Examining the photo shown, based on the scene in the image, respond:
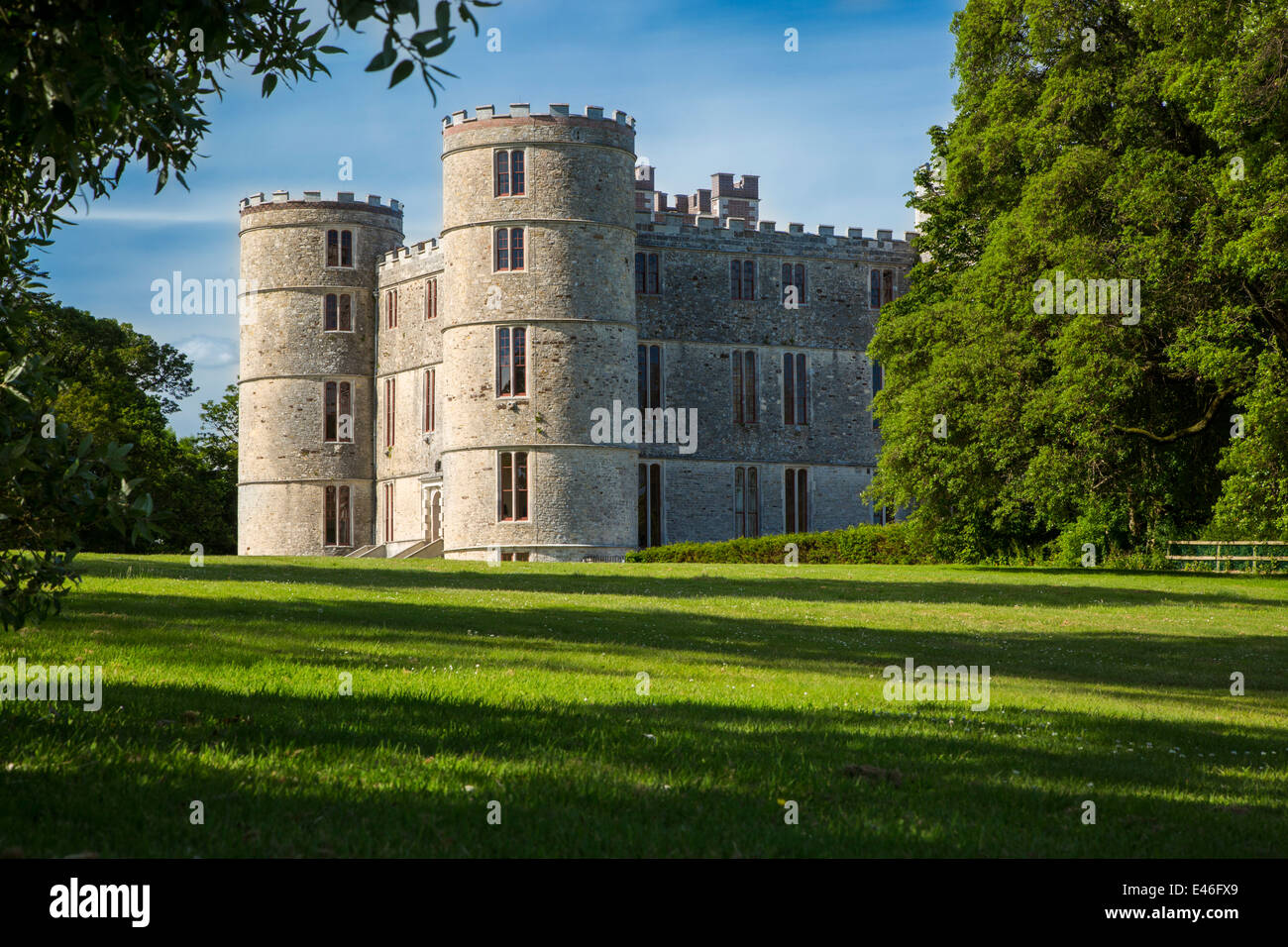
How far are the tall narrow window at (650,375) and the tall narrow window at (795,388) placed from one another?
4.52 m

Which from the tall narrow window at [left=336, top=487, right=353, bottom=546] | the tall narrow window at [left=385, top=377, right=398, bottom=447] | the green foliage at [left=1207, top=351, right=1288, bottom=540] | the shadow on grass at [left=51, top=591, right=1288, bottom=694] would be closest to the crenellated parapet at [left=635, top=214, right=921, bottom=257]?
the tall narrow window at [left=385, top=377, right=398, bottom=447]

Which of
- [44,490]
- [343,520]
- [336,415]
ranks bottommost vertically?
[343,520]

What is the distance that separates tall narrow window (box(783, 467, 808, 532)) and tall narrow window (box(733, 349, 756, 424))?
7.58 feet

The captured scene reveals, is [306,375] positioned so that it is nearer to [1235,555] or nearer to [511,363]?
[511,363]

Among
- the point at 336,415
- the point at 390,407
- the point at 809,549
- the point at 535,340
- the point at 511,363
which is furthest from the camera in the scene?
the point at 336,415

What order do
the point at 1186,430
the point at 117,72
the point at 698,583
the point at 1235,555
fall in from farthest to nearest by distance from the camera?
1. the point at 1235,555
2. the point at 1186,430
3. the point at 698,583
4. the point at 117,72

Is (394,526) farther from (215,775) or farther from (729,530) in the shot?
(215,775)

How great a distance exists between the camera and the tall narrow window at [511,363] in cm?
3678

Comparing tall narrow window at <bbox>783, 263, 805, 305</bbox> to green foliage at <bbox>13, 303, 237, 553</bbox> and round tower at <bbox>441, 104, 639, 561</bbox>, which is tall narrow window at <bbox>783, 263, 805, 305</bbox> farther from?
green foliage at <bbox>13, 303, 237, 553</bbox>

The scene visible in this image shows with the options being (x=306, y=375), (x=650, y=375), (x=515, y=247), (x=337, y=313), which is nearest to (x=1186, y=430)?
(x=515, y=247)

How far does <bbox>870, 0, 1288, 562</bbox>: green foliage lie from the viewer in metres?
22.3

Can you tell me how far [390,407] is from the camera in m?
44.0

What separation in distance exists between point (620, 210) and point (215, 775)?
3381cm

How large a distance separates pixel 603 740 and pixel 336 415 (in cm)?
3930
